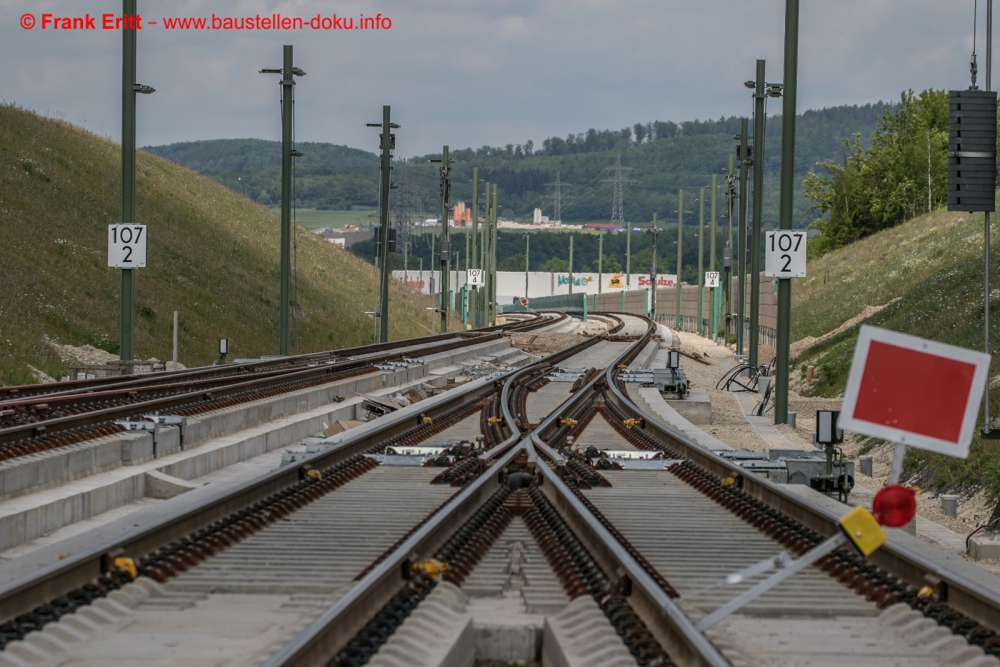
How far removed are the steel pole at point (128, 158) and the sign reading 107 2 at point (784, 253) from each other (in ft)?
37.9

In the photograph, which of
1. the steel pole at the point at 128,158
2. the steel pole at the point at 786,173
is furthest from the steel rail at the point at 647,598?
the steel pole at the point at 128,158

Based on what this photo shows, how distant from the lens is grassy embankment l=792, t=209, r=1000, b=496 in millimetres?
16750

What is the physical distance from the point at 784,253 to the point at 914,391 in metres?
15.5

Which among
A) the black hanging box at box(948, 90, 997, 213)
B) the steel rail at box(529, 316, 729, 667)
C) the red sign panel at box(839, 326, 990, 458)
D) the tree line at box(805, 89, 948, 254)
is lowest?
the steel rail at box(529, 316, 729, 667)

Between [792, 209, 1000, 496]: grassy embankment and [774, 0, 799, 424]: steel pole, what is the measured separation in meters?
2.91

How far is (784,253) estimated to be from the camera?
20.4 m

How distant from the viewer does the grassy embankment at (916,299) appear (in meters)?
16.8

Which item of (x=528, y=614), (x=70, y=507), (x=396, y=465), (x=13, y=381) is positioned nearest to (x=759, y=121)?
(x=13, y=381)

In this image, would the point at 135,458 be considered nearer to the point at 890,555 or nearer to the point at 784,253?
the point at 890,555

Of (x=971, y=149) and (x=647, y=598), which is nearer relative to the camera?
(x=647, y=598)

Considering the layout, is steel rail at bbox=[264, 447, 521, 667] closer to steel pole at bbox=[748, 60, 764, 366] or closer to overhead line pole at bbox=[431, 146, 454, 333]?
steel pole at bbox=[748, 60, 764, 366]

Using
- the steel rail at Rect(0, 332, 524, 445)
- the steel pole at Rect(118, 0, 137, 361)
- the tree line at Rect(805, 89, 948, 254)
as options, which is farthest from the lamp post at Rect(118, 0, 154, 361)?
the tree line at Rect(805, 89, 948, 254)

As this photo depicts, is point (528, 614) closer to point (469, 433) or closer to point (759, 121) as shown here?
point (469, 433)

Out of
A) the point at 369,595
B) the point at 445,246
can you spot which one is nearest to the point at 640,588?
the point at 369,595
